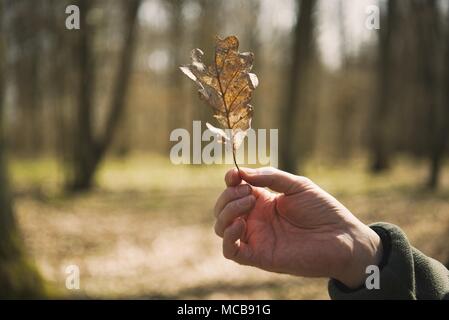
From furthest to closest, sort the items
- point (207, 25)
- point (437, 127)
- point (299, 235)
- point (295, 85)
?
point (207, 25)
point (295, 85)
point (437, 127)
point (299, 235)

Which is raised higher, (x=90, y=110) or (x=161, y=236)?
(x=90, y=110)

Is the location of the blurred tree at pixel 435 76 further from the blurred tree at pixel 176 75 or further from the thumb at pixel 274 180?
the thumb at pixel 274 180

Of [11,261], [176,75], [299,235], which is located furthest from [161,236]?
[176,75]

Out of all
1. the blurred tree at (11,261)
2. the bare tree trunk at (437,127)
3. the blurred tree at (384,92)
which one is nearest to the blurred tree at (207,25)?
the blurred tree at (384,92)

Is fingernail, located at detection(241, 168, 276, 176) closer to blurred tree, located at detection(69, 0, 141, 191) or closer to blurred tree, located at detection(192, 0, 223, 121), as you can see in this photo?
blurred tree, located at detection(69, 0, 141, 191)

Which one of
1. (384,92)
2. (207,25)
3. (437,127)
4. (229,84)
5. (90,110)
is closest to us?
(229,84)

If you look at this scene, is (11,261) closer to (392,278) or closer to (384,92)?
(392,278)
